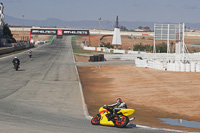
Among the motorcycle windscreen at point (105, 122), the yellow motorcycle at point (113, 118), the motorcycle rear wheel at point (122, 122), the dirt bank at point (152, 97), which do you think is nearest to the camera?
the motorcycle rear wheel at point (122, 122)

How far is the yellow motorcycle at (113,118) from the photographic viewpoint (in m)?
13.7

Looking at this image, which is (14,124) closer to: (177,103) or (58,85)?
(177,103)

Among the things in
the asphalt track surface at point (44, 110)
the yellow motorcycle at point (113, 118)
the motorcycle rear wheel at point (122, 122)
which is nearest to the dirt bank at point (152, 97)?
the asphalt track surface at point (44, 110)

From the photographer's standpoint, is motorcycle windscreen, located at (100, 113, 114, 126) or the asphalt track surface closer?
the asphalt track surface

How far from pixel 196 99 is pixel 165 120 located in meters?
6.42

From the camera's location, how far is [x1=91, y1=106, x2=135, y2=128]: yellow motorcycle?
1370 cm

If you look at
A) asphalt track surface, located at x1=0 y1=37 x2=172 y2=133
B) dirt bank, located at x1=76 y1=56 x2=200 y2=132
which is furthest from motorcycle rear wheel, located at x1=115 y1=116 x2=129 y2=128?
dirt bank, located at x1=76 y1=56 x2=200 y2=132

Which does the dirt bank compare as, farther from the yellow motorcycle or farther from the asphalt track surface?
the yellow motorcycle

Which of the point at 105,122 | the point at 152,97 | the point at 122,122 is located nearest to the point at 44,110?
the point at 105,122

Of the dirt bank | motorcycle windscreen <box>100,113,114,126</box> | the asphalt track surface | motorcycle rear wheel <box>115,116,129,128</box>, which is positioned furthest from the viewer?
the dirt bank

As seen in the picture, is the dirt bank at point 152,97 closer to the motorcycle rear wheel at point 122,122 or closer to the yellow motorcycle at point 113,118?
the yellow motorcycle at point 113,118

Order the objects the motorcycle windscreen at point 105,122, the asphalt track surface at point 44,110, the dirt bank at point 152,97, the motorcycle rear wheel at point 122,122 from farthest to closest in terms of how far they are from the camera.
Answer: the dirt bank at point 152,97 → the motorcycle windscreen at point 105,122 → the motorcycle rear wheel at point 122,122 → the asphalt track surface at point 44,110

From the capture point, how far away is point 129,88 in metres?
27.8

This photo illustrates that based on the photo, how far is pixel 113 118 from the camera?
14.0 m
